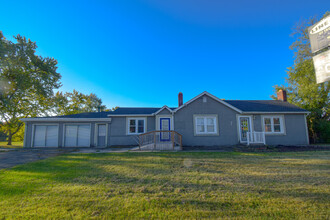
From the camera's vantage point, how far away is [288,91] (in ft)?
76.1

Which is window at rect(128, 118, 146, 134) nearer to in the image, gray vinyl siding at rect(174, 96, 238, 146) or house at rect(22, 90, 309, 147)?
house at rect(22, 90, 309, 147)

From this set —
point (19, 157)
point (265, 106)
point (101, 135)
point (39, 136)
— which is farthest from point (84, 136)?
point (265, 106)

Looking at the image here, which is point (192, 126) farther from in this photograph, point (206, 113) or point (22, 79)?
point (22, 79)

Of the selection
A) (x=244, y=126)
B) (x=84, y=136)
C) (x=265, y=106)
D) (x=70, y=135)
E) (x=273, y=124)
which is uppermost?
(x=265, y=106)

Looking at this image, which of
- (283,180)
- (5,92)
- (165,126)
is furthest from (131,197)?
(5,92)

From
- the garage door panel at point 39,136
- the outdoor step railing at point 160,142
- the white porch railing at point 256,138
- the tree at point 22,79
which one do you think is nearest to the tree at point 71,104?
the tree at point 22,79

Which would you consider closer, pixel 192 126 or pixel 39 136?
pixel 192 126

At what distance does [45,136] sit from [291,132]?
888 inches

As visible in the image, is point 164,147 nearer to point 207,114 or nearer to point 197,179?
point 207,114

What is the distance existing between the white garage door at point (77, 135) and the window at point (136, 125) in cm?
392

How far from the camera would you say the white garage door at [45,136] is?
573 inches

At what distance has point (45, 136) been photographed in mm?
14625

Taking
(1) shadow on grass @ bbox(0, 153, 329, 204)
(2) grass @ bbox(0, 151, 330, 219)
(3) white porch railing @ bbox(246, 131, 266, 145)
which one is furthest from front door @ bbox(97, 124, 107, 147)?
(3) white porch railing @ bbox(246, 131, 266, 145)

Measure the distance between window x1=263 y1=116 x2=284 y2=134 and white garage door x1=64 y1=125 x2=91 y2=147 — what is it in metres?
16.3
